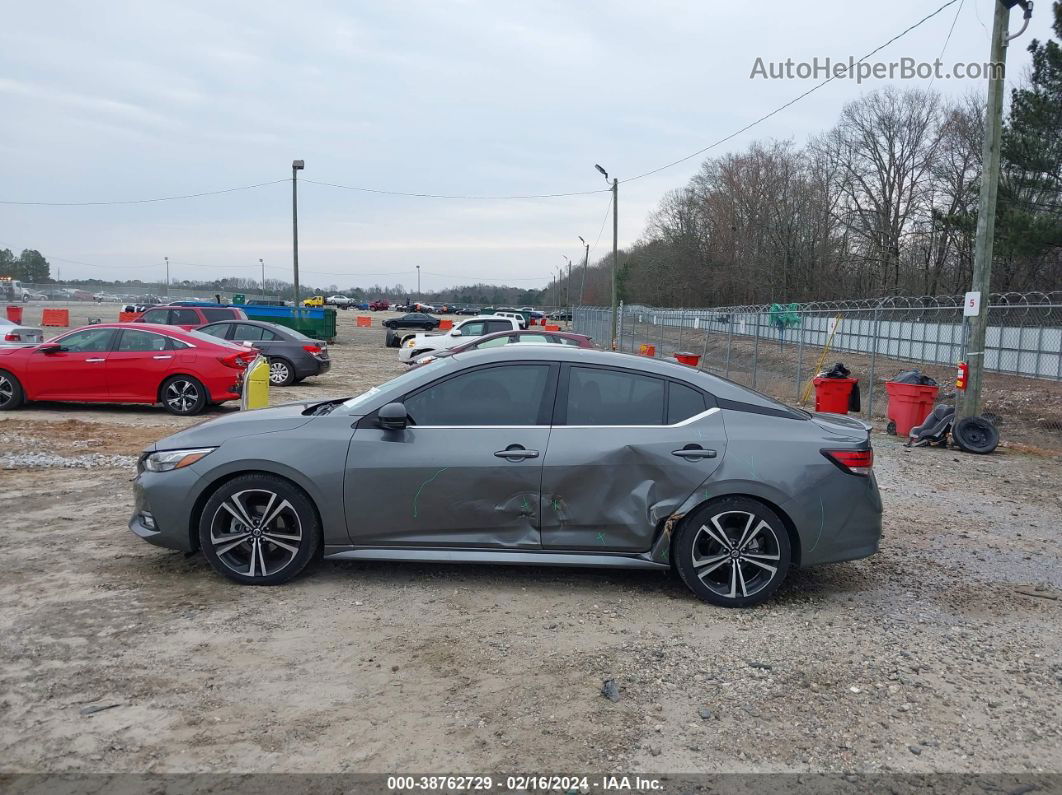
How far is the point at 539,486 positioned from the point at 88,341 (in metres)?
10.6

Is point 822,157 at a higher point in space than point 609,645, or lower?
higher

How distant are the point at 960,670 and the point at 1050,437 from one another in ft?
49.8

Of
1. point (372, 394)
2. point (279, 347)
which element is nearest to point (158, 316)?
point (279, 347)

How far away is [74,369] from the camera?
1301 cm

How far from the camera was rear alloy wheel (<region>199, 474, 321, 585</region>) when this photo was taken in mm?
5238

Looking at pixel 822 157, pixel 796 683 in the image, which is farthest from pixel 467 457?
pixel 822 157

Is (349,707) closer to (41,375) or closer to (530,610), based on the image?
(530,610)

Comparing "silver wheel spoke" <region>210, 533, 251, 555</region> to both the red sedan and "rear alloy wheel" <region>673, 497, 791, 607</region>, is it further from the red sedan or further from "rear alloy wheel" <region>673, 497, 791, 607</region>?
the red sedan

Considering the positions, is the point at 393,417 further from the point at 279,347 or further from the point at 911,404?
the point at 279,347

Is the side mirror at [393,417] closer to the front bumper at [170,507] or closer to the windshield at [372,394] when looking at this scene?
the windshield at [372,394]

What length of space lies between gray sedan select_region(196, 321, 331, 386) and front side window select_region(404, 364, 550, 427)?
46.5 feet

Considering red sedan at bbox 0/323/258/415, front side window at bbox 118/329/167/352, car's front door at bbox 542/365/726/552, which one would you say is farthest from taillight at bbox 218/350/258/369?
car's front door at bbox 542/365/726/552

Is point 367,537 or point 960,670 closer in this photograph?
point 960,670

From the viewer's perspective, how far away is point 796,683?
4133 millimetres
